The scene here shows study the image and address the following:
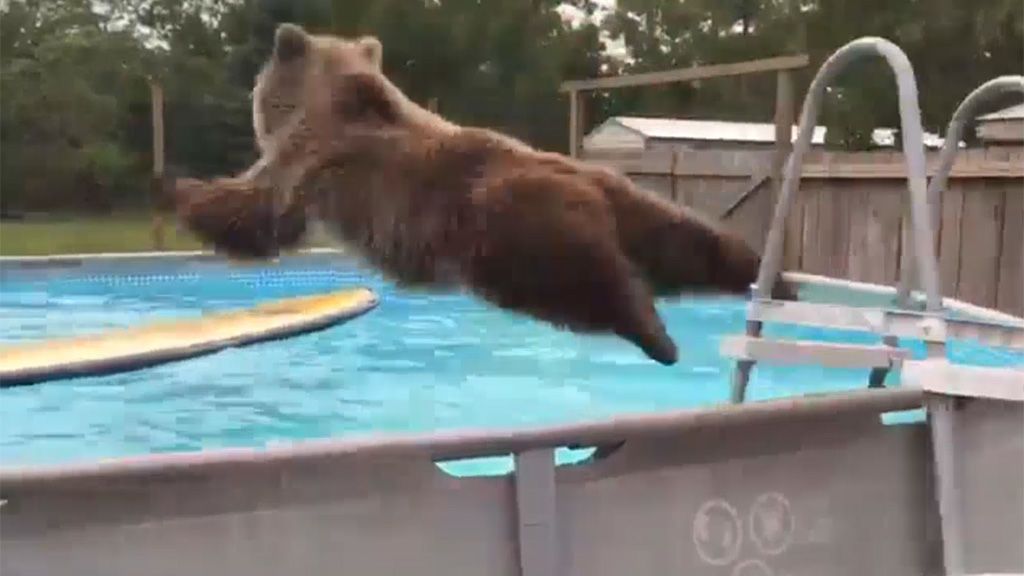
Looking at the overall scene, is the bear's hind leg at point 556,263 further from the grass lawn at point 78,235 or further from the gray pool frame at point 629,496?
the grass lawn at point 78,235

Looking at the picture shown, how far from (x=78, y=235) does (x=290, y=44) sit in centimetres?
770

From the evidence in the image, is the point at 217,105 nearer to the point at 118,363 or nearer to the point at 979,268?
the point at 118,363

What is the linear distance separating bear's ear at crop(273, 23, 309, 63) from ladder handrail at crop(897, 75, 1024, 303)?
95.6 inches

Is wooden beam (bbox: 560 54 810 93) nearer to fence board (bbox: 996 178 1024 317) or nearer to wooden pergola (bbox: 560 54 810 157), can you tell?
wooden pergola (bbox: 560 54 810 157)

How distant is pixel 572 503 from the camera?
1.88 m

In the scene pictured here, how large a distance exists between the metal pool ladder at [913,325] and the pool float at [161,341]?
13.1 ft

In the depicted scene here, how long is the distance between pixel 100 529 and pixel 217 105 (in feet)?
31.1

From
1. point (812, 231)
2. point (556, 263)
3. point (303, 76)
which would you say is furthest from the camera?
point (812, 231)

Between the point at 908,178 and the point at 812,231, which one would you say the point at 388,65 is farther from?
the point at 908,178

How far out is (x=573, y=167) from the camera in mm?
4656

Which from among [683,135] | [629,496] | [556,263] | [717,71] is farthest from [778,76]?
[629,496]

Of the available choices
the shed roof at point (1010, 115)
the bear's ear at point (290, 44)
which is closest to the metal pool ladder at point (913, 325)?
the bear's ear at point (290, 44)

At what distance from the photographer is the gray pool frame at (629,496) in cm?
159

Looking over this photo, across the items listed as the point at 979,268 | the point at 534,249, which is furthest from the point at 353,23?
the point at 534,249
